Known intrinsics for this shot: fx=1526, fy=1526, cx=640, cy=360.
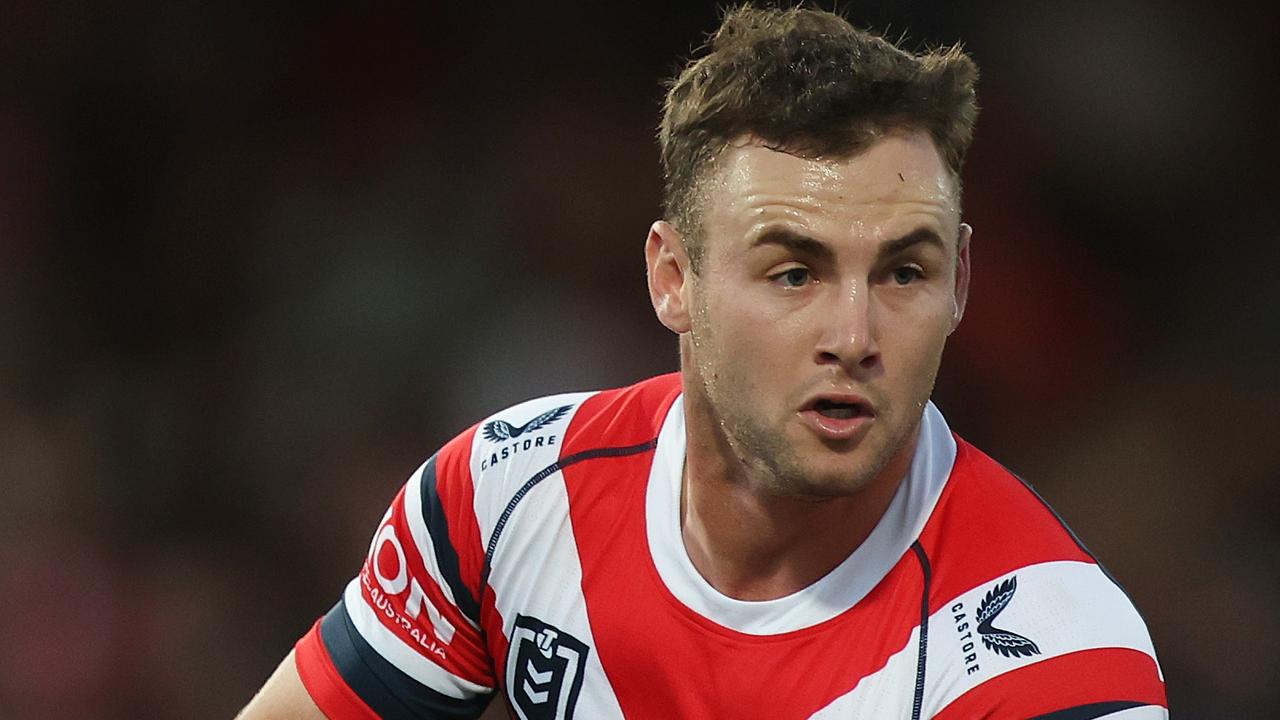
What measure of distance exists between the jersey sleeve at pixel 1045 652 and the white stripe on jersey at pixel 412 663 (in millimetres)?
907

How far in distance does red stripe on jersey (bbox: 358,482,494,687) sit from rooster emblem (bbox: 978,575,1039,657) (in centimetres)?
93

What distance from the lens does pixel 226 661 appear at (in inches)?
209

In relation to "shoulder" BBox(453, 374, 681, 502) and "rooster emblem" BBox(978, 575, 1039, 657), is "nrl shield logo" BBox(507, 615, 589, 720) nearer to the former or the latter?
"shoulder" BBox(453, 374, 681, 502)

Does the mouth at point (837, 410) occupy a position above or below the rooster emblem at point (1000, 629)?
above

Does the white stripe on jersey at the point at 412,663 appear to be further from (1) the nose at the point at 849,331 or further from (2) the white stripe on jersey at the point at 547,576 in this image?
(1) the nose at the point at 849,331

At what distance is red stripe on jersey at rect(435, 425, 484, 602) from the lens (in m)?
2.63

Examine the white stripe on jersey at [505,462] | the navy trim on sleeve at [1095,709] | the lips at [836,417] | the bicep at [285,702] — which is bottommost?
the bicep at [285,702]

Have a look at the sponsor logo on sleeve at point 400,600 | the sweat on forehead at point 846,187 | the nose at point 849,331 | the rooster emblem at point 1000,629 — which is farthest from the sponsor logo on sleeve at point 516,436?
the rooster emblem at point 1000,629

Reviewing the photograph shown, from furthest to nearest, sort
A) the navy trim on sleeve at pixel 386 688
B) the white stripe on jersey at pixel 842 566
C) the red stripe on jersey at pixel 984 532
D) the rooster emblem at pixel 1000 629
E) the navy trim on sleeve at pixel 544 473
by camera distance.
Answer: the navy trim on sleeve at pixel 386 688, the navy trim on sleeve at pixel 544 473, the white stripe on jersey at pixel 842 566, the red stripe on jersey at pixel 984 532, the rooster emblem at pixel 1000 629

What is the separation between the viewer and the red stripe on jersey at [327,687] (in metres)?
2.73

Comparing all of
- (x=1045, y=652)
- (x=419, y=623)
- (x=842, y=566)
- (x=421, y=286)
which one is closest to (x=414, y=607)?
(x=419, y=623)

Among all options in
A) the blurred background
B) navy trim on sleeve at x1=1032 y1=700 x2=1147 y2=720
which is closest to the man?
navy trim on sleeve at x1=1032 y1=700 x2=1147 y2=720

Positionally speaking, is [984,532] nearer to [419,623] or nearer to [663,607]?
[663,607]

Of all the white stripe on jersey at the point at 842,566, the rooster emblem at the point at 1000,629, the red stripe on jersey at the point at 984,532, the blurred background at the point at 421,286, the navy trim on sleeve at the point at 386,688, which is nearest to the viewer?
the rooster emblem at the point at 1000,629
